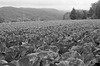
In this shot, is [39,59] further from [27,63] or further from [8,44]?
[8,44]

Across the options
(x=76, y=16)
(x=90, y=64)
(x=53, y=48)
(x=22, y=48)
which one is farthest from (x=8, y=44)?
(x=76, y=16)

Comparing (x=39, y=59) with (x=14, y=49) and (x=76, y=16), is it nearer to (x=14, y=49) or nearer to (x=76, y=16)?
(x=14, y=49)

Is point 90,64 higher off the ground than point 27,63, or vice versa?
point 27,63

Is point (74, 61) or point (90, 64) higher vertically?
point (74, 61)

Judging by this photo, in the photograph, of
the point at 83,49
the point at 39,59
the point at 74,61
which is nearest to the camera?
the point at 74,61

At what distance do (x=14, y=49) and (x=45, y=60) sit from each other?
2.39ft

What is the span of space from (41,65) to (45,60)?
0.07m

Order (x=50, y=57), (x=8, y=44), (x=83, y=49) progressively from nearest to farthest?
(x=50, y=57) < (x=83, y=49) < (x=8, y=44)

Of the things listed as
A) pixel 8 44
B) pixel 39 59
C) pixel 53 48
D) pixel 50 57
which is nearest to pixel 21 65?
pixel 39 59

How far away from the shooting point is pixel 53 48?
251 centimetres

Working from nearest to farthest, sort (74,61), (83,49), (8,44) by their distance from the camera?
(74,61)
(83,49)
(8,44)

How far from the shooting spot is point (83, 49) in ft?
7.84

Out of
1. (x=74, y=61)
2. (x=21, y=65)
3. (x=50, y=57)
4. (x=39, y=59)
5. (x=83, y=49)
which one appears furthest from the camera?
(x=83, y=49)

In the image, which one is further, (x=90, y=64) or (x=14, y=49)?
(x=14, y=49)
